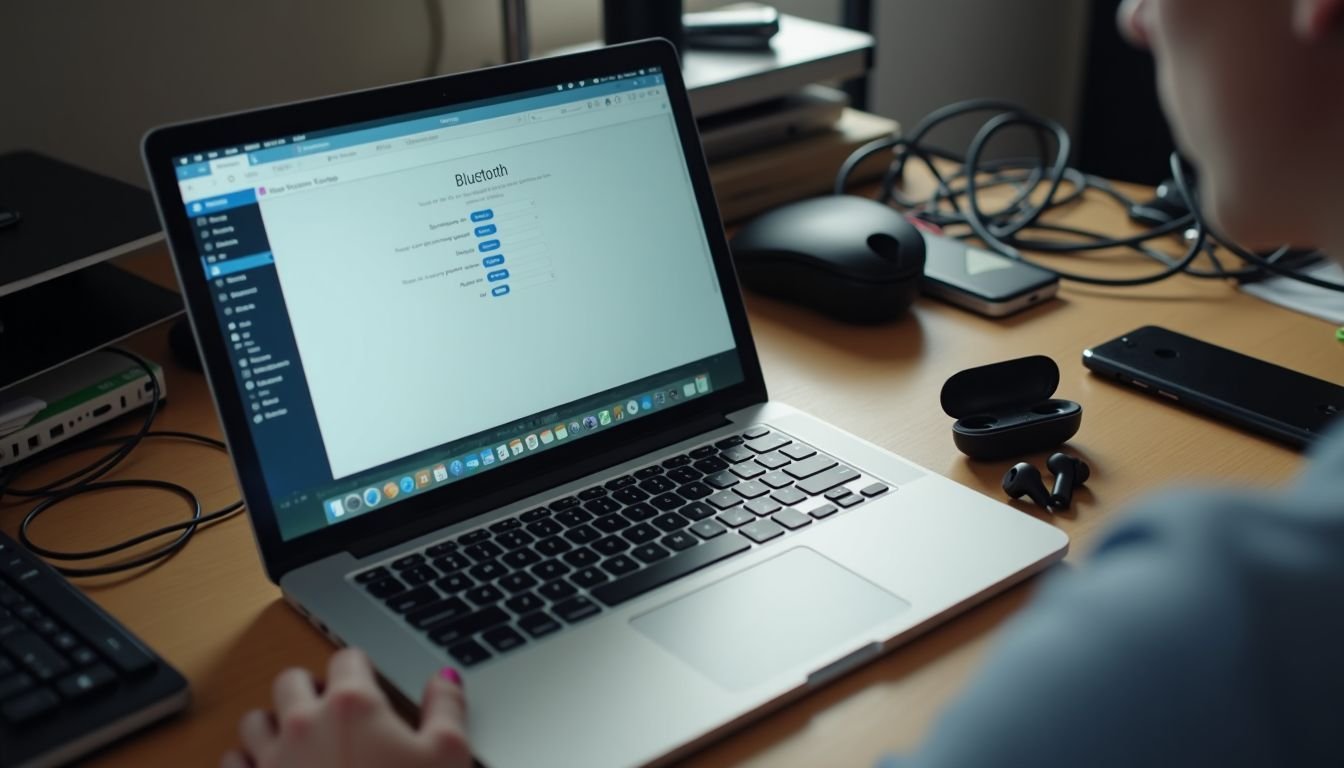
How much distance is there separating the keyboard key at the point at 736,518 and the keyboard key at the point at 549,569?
0.10 meters

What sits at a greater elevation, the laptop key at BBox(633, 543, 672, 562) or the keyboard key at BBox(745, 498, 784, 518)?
the laptop key at BBox(633, 543, 672, 562)

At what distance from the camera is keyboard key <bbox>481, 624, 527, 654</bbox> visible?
0.66m

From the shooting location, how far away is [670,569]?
2.37ft

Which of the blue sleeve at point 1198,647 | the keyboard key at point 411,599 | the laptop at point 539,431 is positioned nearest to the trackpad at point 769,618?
the laptop at point 539,431

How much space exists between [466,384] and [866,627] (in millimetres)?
281

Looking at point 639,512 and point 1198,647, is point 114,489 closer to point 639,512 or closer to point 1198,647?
point 639,512

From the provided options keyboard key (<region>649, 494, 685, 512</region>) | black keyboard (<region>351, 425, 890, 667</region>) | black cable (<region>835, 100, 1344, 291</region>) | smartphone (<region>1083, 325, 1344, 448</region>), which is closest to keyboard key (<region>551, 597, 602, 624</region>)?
black keyboard (<region>351, 425, 890, 667</region>)

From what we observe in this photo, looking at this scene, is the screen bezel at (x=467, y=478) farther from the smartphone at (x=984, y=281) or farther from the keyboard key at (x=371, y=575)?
the smartphone at (x=984, y=281)

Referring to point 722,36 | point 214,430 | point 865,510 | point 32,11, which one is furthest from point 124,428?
point 722,36

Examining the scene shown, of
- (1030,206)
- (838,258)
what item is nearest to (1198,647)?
(838,258)

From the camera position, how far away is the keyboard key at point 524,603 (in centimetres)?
69

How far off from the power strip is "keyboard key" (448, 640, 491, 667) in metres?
0.39

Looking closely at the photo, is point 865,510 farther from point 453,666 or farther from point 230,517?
point 230,517

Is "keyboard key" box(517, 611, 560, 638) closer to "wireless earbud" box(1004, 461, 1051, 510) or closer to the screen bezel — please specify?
the screen bezel
